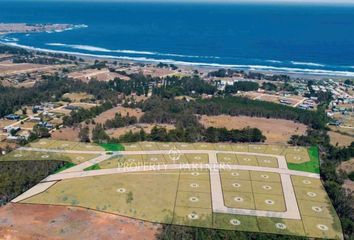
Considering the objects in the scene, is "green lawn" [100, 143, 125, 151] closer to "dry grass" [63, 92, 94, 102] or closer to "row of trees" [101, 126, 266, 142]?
"row of trees" [101, 126, 266, 142]

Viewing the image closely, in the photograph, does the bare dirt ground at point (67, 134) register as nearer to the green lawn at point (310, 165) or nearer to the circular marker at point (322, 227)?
the green lawn at point (310, 165)

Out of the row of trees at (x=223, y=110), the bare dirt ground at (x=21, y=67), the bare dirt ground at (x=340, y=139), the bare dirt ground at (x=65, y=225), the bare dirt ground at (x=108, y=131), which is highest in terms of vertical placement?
the bare dirt ground at (x=21, y=67)

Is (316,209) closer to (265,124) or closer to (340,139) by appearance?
(340,139)

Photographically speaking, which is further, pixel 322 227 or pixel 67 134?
pixel 67 134

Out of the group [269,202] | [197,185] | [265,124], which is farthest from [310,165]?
[265,124]

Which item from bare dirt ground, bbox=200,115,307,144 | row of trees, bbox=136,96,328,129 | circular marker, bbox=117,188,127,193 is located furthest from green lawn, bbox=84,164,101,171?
bare dirt ground, bbox=200,115,307,144

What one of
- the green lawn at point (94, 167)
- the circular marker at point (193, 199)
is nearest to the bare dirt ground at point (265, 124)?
the circular marker at point (193, 199)
